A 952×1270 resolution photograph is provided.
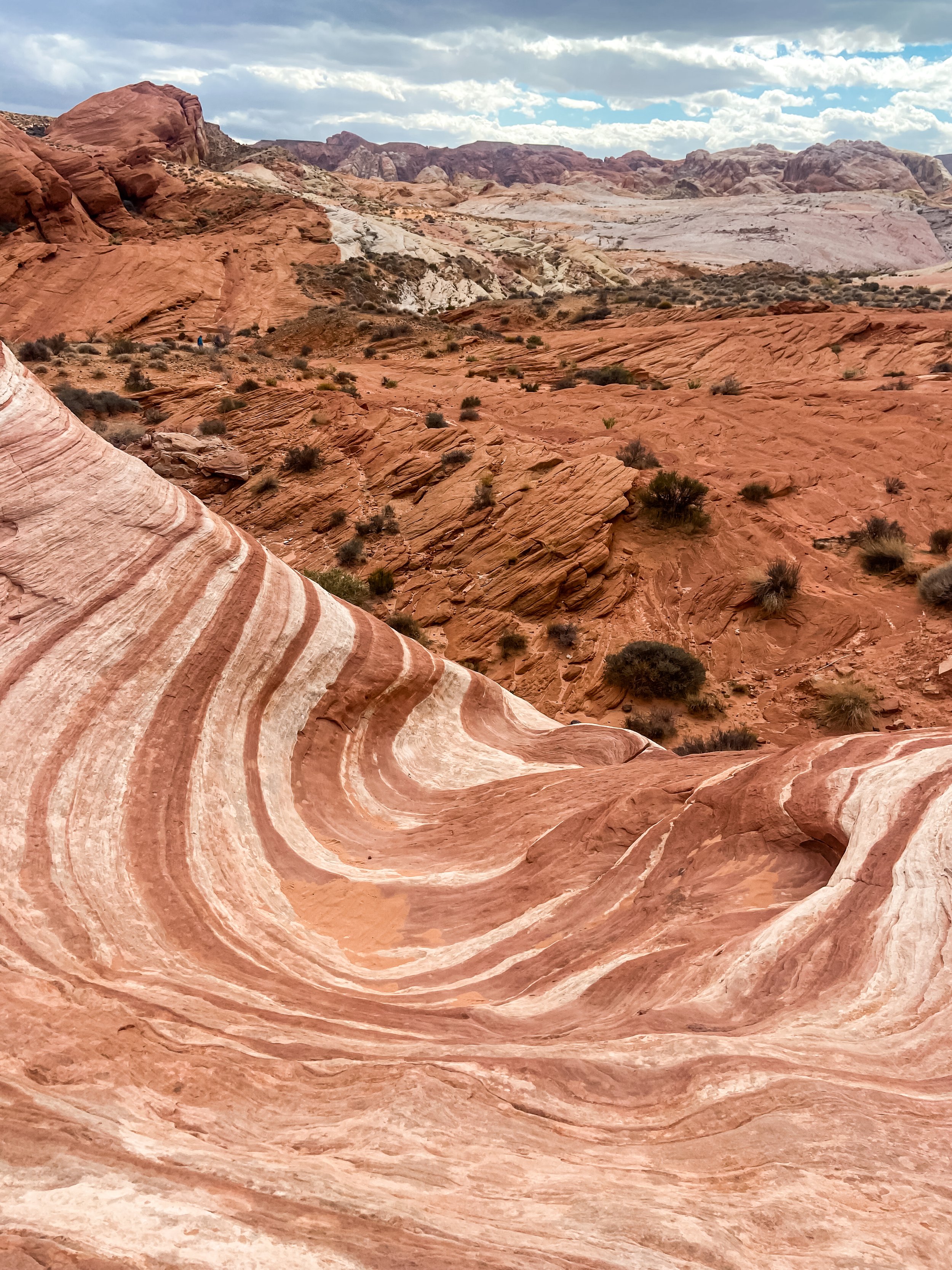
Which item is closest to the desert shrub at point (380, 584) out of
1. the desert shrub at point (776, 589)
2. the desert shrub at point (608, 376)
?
the desert shrub at point (776, 589)

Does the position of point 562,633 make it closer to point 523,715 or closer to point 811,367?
point 523,715

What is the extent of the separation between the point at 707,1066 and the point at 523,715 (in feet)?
19.3

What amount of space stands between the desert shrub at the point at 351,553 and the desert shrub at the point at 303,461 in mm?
3478

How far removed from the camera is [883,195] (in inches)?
3573

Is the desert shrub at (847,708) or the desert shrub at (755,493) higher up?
the desert shrub at (755,493)

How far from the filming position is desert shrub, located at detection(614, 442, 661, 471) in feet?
53.3

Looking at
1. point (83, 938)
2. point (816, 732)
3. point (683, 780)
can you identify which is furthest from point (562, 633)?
point (83, 938)

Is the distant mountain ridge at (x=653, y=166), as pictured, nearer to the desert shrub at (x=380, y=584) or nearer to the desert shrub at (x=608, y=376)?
the desert shrub at (x=608, y=376)

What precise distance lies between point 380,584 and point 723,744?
713cm

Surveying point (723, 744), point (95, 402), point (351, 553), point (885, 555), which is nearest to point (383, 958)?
point (723, 744)

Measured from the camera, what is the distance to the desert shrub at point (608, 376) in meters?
24.2

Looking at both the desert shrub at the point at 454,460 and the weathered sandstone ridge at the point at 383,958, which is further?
the desert shrub at the point at 454,460

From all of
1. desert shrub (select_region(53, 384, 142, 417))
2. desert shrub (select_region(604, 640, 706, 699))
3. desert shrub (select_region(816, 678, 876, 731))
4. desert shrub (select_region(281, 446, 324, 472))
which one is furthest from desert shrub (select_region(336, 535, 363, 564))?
desert shrub (select_region(53, 384, 142, 417))

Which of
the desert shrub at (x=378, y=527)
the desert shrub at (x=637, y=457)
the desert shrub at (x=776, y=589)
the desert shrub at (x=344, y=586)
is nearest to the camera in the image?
the desert shrub at (x=776, y=589)
